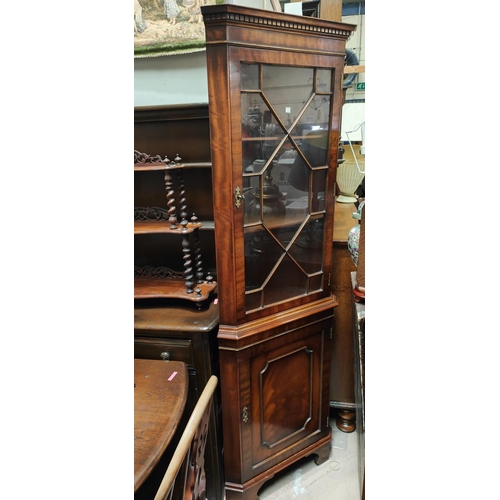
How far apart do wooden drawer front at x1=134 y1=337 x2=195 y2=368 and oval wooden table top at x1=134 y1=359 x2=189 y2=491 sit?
0.07 meters

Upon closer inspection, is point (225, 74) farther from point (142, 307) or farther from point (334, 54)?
point (142, 307)

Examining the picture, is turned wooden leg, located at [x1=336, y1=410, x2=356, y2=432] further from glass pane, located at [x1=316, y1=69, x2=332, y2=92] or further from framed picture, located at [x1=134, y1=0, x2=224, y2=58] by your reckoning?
framed picture, located at [x1=134, y1=0, x2=224, y2=58]

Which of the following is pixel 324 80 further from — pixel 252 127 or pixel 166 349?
pixel 166 349

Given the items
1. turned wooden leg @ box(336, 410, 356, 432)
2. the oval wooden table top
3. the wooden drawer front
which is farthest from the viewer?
turned wooden leg @ box(336, 410, 356, 432)

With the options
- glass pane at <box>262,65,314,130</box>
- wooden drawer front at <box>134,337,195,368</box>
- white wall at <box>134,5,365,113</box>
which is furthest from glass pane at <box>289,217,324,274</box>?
white wall at <box>134,5,365,113</box>

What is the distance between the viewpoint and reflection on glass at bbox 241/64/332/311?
1.05 m

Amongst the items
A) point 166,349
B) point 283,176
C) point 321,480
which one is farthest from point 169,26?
point 321,480

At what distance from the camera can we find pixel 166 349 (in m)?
1.23

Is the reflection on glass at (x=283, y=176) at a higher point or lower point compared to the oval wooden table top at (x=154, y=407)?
higher

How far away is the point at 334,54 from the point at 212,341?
3.19 ft

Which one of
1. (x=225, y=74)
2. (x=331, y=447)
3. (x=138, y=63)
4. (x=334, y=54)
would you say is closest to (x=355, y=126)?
(x=334, y=54)

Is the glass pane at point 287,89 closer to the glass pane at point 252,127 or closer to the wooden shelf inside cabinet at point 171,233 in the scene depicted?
the glass pane at point 252,127

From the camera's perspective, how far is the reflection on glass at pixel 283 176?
105cm

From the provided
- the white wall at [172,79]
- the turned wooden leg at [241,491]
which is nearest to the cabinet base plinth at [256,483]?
the turned wooden leg at [241,491]
